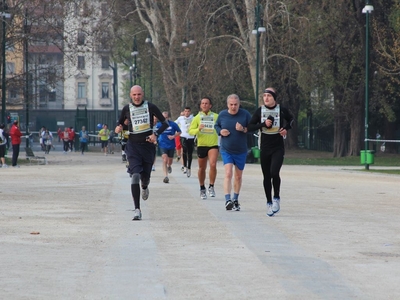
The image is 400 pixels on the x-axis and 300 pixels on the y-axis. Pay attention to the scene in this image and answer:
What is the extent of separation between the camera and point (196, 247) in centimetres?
1157

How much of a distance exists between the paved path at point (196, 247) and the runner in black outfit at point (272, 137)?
1.63ft

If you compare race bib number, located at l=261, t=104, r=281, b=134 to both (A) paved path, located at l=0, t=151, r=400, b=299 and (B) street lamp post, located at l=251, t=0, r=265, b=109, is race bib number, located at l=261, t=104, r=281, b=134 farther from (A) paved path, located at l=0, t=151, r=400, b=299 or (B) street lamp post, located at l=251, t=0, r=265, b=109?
(B) street lamp post, located at l=251, t=0, r=265, b=109

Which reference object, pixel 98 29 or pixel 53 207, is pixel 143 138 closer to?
pixel 53 207

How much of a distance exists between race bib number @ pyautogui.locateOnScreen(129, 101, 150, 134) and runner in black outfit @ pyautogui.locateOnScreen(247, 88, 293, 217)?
1.67m

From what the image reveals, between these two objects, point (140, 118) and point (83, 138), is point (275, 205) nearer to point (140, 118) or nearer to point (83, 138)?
point (140, 118)

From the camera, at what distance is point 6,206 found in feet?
57.9

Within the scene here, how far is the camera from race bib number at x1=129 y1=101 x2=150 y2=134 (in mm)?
15328

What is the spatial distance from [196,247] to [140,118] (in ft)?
13.5

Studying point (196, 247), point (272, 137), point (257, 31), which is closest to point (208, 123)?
point (272, 137)

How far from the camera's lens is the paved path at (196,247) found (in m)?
8.68

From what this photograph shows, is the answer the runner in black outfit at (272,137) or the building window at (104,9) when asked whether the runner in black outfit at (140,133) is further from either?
the building window at (104,9)

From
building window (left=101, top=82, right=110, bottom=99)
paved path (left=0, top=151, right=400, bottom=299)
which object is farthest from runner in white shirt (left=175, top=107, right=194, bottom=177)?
building window (left=101, top=82, right=110, bottom=99)

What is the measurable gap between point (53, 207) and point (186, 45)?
117ft

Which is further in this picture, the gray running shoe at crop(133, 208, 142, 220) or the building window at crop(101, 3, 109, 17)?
the building window at crop(101, 3, 109, 17)
